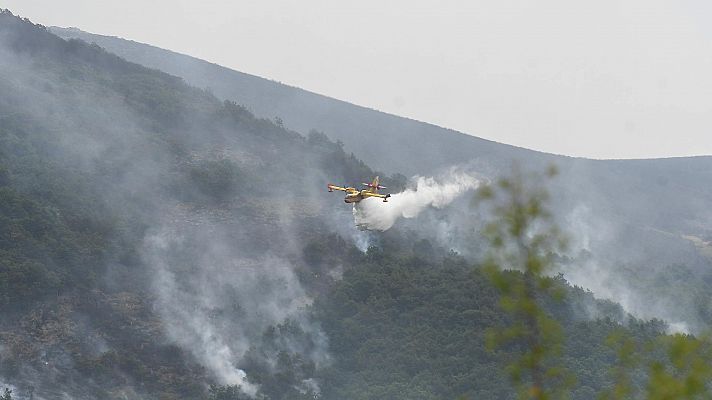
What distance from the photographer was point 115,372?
236 ft

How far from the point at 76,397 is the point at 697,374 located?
55.7 m

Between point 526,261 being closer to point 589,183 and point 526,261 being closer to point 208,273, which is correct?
point 208,273

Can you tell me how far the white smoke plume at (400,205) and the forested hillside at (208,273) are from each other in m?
1.67

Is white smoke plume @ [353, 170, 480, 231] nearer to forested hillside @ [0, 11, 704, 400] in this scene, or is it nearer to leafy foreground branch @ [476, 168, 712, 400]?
forested hillside @ [0, 11, 704, 400]

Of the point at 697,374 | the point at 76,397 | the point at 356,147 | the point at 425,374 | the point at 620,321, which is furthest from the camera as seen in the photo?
the point at 356,147

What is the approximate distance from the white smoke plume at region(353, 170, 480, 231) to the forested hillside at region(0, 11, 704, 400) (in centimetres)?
167

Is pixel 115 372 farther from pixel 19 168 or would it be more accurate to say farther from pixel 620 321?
pixel 620 321

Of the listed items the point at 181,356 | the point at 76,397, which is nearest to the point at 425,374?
the point at 181,356

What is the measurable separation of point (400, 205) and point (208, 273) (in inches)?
876

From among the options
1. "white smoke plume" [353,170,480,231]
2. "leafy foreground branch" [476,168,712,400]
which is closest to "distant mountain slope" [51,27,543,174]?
"white smoke plume" [353,170,480,231]

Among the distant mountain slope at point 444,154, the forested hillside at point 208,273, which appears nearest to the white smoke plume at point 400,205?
the forested hillside at point 208,273

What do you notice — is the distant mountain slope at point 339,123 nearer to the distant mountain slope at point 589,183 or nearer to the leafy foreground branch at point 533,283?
the distant mountain slope at point 589,183

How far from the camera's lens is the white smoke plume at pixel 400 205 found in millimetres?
98625

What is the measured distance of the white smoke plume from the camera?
98625mm
